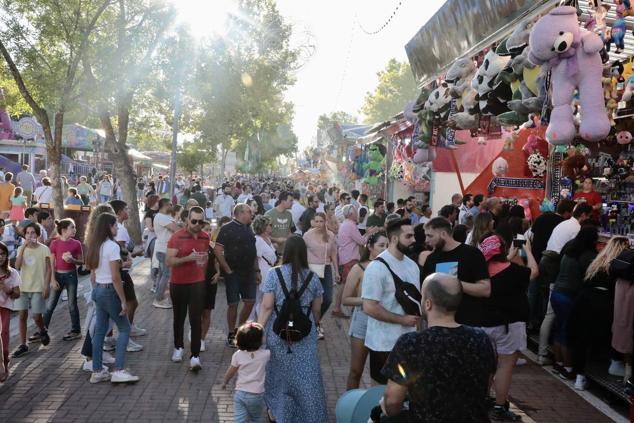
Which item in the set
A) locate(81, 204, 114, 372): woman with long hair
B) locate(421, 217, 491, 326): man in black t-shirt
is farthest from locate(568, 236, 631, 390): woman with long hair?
locate(81, 204, 114, 372): woman with long hair

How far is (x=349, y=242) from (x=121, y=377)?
4332 mm

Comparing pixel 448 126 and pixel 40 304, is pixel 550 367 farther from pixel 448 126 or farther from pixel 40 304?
pixel 40 304

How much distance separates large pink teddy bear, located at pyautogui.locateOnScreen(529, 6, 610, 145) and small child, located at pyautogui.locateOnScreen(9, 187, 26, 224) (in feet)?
40.6

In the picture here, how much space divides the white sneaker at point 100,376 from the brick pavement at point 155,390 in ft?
0.22

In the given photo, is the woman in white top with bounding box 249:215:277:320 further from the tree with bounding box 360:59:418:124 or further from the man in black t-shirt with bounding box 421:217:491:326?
the tree with bounding box 360:59:418:124

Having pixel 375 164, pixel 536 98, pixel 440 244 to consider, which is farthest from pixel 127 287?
pixel 375 164

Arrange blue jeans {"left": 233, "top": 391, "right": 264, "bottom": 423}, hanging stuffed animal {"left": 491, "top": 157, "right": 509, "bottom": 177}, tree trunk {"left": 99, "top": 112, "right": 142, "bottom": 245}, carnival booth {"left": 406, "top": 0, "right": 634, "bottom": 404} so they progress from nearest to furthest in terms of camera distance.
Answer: blue jeans {"left": 233, "top": 391, "right": 264, "bottom": 423}
carnival booth {"left": 406, "top": 0, "right": 634, "bottom": 404}
hanging stuffed animal {"left": 491, "top": 157, "right": 509, "bottom": 177}
tree trunk {"left": 99, "top": 112, "right": 142, "bottom": 245}

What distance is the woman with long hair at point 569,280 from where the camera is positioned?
24.0 ft

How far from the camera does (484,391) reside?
3.16 m

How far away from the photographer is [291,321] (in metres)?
5.13

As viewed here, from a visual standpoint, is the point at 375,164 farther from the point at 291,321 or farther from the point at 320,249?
the point at 291,321

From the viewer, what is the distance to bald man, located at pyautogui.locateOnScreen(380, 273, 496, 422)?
3072mm

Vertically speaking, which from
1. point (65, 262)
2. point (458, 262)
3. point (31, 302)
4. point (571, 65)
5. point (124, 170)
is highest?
point (571, 65)

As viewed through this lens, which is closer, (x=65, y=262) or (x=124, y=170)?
(x=65, y=262)
